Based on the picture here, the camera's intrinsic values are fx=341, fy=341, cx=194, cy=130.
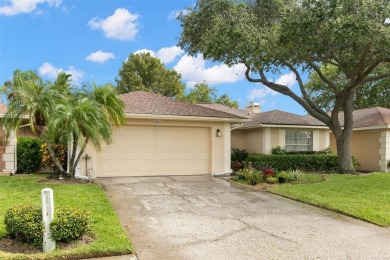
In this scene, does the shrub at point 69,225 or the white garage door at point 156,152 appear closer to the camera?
the shrub at point 69,225

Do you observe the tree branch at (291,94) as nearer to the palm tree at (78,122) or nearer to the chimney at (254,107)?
the palm tree at (78,122)

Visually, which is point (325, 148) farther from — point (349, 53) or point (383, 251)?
point (383, 251)

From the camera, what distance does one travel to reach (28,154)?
13289mm

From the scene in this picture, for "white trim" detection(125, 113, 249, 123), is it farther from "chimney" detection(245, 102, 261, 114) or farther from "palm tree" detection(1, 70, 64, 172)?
"chimney" detection(245, 102, 261, 114)

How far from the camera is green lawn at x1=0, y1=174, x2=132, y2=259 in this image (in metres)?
4.94

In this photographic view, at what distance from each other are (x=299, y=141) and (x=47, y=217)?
15.4 meters

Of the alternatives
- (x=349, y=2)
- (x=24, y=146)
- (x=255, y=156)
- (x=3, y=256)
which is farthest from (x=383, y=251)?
(x=24, y=146)

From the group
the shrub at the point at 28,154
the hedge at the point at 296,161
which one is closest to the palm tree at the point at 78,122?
the shrub at the point at 28,154

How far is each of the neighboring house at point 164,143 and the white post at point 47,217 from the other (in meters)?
7.62

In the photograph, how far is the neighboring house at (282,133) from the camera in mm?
17375

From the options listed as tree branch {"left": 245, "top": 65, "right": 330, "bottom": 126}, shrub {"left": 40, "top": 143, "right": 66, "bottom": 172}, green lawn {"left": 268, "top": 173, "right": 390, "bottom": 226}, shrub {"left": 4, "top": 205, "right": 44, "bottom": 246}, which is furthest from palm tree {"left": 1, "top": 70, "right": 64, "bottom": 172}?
tree branch {"left": 245, "top": 65, "right": 330, "bottom": 126}

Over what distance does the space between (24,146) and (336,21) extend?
39.4 feet

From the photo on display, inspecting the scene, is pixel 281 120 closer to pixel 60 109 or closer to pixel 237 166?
pixel 237 166

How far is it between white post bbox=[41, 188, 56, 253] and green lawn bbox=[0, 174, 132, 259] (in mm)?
111
